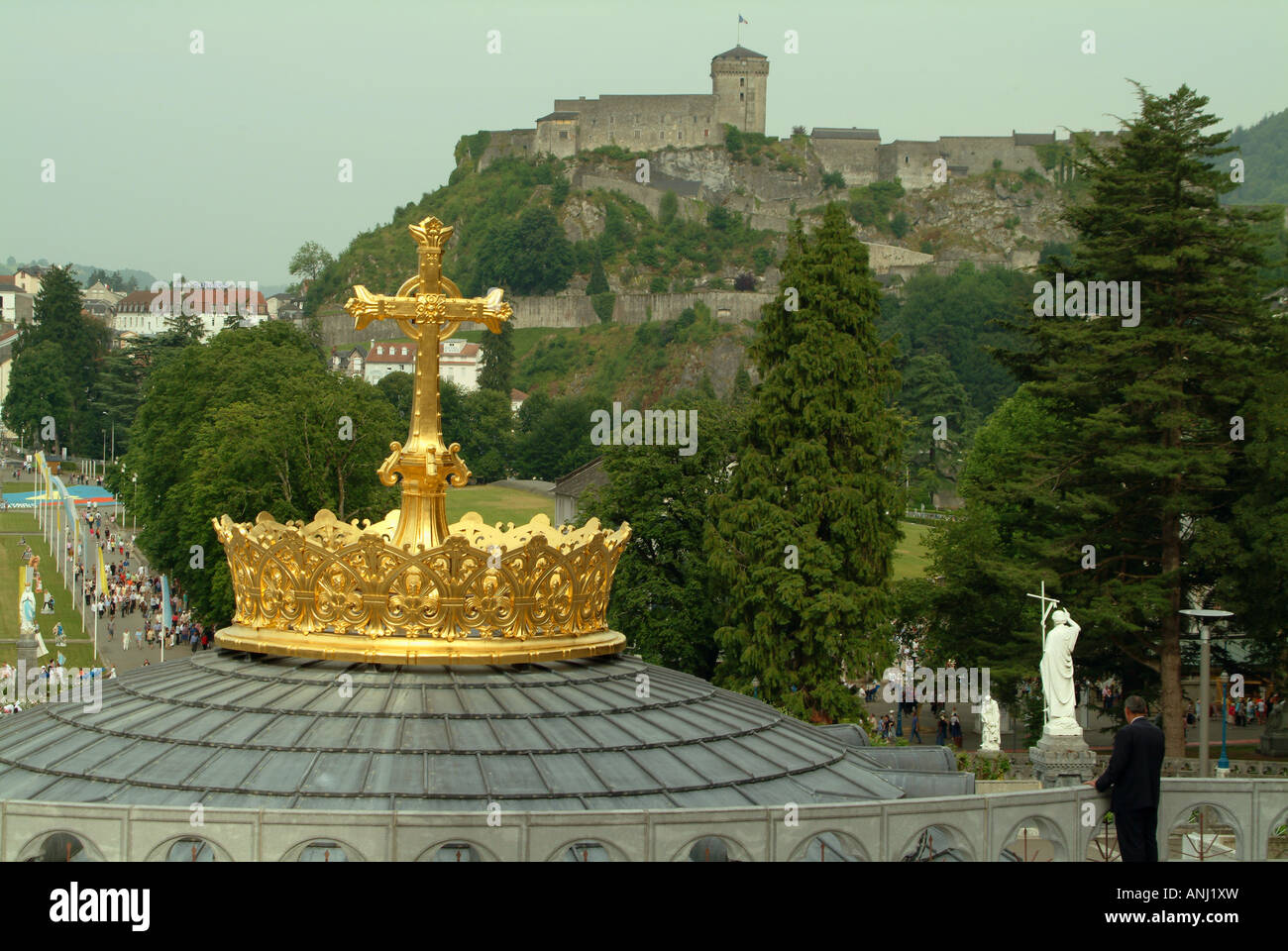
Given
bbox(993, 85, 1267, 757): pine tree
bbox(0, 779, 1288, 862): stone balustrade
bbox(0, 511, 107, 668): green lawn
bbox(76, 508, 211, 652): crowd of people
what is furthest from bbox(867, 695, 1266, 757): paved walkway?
bbox(0, 779, 1288, 862): stone balustrade

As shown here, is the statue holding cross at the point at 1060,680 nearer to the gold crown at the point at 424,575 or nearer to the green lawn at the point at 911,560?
the gold crown at the point at 424,575

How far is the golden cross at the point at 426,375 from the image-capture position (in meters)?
14.3

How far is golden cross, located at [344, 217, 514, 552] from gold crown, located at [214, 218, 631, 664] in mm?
13

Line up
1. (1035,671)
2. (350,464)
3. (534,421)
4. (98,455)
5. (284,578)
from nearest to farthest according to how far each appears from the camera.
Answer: (284,578)
(1035,671)
(350,464)
(98,455)
(534,421)

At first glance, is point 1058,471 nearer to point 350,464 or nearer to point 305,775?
point 350,464

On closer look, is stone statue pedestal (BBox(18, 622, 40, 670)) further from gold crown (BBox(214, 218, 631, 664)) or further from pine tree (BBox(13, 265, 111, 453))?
pine tree (BBox(13, 265, 111, 453))

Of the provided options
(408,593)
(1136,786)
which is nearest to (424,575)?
(408,593)

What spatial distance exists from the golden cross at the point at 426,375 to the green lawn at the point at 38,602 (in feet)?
171

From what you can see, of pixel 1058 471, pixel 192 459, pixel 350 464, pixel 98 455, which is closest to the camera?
pixel 1058 471

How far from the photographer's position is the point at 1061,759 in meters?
23.0

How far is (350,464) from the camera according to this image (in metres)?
61.2
